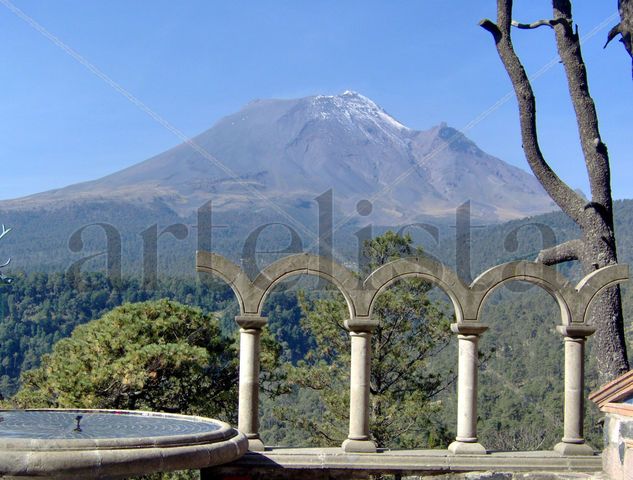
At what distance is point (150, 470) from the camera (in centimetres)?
787

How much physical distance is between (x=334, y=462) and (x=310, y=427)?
36.8ft

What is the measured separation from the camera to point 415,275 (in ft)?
34.8

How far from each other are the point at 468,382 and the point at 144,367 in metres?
9.89

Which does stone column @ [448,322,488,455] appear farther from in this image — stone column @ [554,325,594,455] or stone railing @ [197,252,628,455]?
stone column @ [554,325,594,455]

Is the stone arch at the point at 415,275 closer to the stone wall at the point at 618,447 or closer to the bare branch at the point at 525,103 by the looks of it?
the stone wall at the point at 618,447

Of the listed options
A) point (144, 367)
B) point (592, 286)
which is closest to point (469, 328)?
point (592, 286)

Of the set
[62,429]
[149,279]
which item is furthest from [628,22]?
[149,279]

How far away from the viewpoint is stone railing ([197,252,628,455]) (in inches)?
409

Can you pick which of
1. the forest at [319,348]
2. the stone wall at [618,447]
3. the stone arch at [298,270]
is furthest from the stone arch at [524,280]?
the forest at [319,348]

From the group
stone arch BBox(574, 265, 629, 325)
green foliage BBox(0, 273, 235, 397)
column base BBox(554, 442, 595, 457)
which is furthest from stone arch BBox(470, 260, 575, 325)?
green foliage BBox(0, 273, 235, 397)

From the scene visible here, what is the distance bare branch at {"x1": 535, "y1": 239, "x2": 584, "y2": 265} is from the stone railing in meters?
3.34

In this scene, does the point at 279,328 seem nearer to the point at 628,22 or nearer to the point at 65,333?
the point at 65,333

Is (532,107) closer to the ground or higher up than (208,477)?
higher up

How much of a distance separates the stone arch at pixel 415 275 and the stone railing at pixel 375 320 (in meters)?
0.01
